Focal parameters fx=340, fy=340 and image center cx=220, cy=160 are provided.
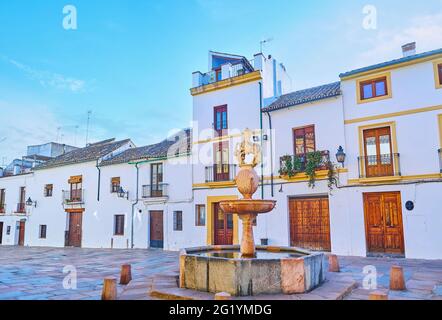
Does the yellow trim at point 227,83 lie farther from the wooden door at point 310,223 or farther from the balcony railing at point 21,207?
the balcony railing at point 21,207

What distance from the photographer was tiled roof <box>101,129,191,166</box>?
18516 millimetres

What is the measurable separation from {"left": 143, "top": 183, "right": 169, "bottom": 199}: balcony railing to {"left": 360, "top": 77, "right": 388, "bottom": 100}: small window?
34.7ft

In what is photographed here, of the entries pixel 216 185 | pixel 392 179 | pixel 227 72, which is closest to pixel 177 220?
pixel 216 185

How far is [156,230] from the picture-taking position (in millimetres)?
18344

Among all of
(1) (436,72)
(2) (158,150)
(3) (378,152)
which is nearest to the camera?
(1) (436,72)

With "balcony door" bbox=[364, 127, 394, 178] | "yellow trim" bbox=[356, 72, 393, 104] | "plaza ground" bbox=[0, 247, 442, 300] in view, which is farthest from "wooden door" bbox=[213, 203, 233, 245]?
"yellow trim" bbox=[356, 72, 393, 104]

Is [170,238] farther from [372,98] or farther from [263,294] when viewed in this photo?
[263,294]

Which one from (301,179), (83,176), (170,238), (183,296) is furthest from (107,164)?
(183,296)

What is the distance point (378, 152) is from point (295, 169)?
3.19 metres

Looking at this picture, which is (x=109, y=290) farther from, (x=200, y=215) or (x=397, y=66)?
(x=397, y=66)

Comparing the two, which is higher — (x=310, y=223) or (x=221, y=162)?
(x=221, y=162)

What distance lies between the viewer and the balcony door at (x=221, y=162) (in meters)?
16.5

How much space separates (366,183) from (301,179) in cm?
254

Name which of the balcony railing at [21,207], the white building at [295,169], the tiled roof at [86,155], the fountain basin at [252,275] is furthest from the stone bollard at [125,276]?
the balcony railing at [21,207]
